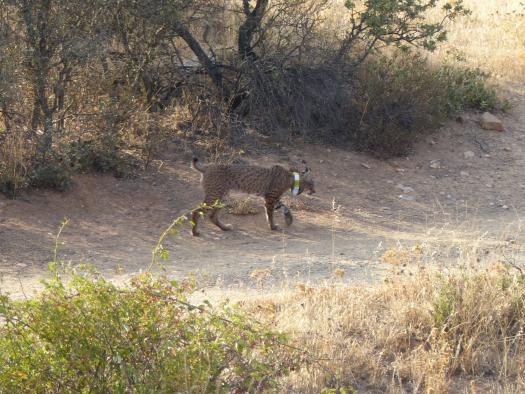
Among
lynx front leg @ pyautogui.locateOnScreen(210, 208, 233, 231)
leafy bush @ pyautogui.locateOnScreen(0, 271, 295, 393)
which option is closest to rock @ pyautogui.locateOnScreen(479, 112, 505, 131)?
lynx front leg @ pyautogui.locateOnScreen(210, 208, 233, 231)

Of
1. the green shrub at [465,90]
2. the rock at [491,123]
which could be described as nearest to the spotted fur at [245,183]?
the green shrub at [465,90]

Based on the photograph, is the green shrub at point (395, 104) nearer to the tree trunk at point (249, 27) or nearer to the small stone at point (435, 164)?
the small stone at point (435, 164)

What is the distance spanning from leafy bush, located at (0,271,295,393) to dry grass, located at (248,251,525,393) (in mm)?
999

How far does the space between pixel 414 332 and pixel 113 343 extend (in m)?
2.99

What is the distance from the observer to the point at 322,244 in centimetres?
1033

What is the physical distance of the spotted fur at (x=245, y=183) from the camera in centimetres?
1049

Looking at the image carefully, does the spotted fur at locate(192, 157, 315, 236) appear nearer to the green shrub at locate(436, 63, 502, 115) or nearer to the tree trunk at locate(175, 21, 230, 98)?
the tree trunk at locate(175, 21, 230, 98)

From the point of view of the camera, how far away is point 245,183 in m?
10.7

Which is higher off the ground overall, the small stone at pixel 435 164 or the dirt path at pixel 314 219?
the small stone at pixel 435 164

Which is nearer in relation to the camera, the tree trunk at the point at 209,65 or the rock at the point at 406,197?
the rock at the point at 406,197

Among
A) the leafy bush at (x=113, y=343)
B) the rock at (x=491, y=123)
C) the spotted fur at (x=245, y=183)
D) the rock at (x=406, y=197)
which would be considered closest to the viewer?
the leafy bush at (x=113, y=343)

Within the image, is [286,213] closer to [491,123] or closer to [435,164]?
[435,164]

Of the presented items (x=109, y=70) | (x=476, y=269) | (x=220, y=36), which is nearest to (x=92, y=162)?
(x=109, y=70)

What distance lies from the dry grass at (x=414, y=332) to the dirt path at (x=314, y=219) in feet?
2.09
